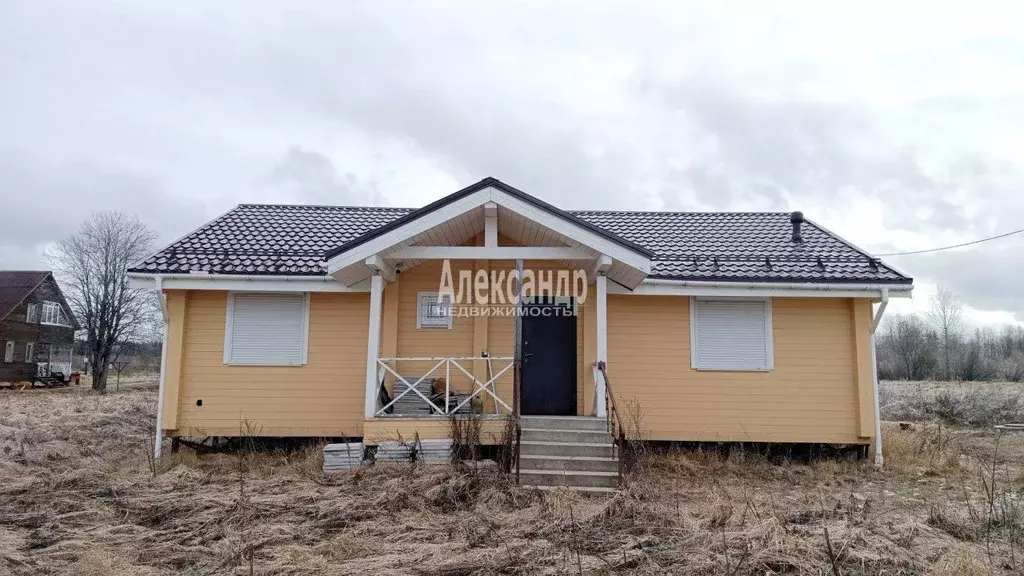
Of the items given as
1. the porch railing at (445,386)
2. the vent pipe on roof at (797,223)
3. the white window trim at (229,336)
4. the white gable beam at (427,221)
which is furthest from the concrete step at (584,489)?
the vent pipe on roof at (797,223)

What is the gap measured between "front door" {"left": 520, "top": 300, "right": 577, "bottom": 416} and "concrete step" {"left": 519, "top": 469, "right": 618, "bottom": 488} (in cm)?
232

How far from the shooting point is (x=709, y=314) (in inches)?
354

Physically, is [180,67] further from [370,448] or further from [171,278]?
[370,448]

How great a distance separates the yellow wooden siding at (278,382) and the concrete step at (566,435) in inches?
111

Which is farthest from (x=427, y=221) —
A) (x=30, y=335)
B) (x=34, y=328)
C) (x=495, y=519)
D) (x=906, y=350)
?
(x=906, y=350)

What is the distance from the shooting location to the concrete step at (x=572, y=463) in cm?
677

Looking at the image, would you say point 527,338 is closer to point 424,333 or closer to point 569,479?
point 424,333

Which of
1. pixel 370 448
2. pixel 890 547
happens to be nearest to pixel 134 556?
pixel 370 448

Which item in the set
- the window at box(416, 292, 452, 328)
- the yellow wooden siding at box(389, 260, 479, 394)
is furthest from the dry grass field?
the window at box(416, 292, 452, 328)

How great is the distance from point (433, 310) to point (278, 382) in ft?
8.38

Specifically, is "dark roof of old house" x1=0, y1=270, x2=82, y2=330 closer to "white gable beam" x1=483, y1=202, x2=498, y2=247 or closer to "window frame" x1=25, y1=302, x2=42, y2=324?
"window frame" x1=25, y1=302, x2=42, y2=324

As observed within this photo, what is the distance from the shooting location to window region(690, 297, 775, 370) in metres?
8.88

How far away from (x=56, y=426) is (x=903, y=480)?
16.0 meters

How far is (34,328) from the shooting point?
32.0m
